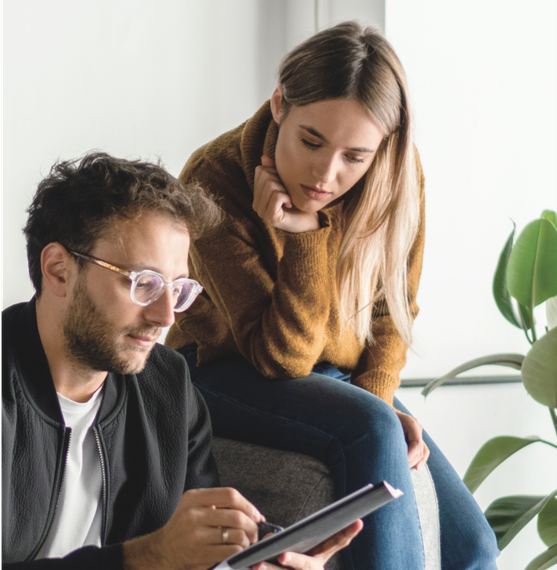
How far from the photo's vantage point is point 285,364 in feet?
4.05

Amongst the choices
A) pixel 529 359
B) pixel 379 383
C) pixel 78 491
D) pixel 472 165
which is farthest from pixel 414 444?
pixel 472 165

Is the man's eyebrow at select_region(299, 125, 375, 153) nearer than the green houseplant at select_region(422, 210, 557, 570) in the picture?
Yes

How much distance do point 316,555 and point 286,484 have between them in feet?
0.98

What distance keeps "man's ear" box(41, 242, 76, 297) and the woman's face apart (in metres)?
0.51

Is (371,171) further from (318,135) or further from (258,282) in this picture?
(258,282)

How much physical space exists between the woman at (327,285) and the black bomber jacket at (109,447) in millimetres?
200

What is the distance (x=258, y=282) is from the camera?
1.31 meters

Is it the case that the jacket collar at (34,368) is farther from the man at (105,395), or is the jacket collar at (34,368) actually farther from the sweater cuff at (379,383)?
the sweater cuff at (379,383)

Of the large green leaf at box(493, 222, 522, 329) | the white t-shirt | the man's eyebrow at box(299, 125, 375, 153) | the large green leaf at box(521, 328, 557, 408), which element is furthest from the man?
the large green leaf at box(493, 222, 522, 329)

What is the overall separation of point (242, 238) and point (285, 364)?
0.28 meters

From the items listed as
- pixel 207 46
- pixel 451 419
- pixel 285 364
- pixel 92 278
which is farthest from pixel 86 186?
pixel 451 419

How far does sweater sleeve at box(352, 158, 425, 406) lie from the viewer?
1.39 meters

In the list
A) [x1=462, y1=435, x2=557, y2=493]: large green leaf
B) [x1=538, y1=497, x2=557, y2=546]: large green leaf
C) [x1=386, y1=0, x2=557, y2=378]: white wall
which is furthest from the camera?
[x1=386, y1=0, x2=557, y2=378]: white wall

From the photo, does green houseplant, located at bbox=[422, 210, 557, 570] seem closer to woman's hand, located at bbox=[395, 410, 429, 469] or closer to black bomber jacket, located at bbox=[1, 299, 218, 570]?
woman's hand, located at bbox=[395, 410, 429, 469]
